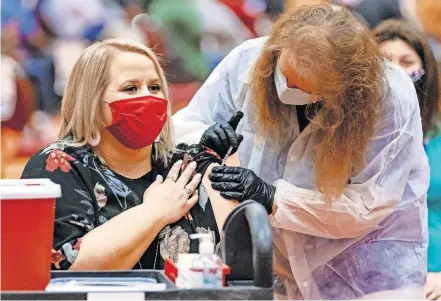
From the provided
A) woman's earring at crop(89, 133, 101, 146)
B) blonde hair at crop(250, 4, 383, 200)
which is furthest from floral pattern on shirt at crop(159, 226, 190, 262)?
blonde hair at crop(250, 4, 383, 200)

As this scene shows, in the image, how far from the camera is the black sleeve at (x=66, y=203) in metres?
2.00

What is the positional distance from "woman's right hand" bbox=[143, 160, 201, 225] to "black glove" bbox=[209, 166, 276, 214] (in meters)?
0.07

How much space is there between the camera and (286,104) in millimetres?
2549

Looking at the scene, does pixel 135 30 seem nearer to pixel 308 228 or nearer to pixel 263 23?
pixel 263 23

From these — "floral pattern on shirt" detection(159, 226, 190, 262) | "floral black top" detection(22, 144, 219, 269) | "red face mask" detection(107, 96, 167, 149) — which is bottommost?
"floral pattern on shirt" detection(159, 226, 190, 262)

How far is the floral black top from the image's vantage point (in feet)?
6.78

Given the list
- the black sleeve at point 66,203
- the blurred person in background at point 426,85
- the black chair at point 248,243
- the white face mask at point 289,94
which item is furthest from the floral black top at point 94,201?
the blurred person in background at point 426,85

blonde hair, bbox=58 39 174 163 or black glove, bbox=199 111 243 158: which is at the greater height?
blonde hair, bbox=58 39 174 163

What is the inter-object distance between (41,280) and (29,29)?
6.84ft

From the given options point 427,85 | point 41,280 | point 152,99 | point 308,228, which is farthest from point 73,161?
point 427,85

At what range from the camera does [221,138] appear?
8.10 ft

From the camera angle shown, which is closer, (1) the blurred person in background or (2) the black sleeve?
(2) the black sleeve

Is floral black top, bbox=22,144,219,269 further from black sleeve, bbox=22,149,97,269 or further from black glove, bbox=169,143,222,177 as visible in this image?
black glove, bbox=169,143,222,177

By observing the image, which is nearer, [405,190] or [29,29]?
[405,190]
